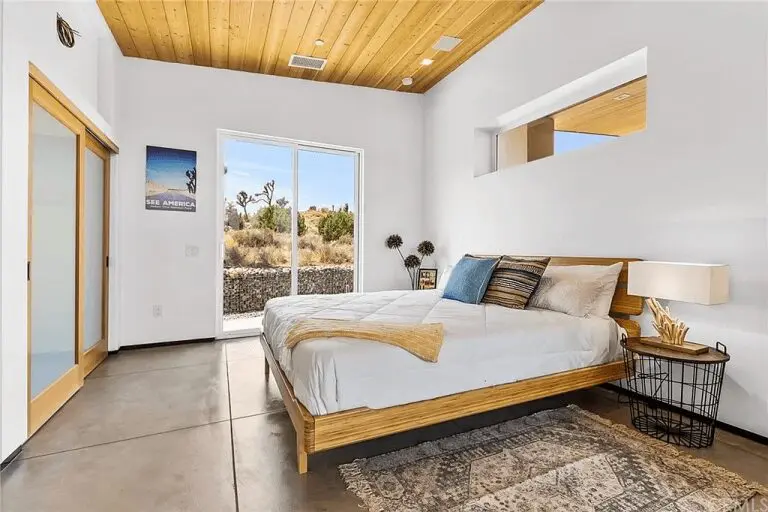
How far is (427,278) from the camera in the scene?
521 centimetres

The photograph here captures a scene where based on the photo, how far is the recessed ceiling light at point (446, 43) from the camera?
13.2ft

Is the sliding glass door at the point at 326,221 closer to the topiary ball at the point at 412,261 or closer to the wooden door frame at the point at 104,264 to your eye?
the topiary ball at the point at 412,261

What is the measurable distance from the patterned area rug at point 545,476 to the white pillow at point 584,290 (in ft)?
2.66

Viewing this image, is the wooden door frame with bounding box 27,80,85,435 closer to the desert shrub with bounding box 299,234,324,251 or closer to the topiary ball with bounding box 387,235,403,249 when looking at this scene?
the desert shrub with bounding box 299,234,324,251

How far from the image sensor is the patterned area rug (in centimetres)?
168

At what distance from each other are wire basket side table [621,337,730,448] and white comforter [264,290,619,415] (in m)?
0.29

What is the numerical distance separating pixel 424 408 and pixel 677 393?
1.80 meters

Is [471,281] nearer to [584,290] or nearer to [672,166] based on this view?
[584,290]

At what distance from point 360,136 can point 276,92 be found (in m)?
1.18

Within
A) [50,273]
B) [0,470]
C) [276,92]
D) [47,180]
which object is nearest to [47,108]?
[47,180]

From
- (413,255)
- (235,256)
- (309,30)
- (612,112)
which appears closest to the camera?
(612,112)

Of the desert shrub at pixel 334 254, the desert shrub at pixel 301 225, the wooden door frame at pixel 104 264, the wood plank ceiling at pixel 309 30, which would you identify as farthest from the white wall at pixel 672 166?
the wooden door frame at pixel 104 264

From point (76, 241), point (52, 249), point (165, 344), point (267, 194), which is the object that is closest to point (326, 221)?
point (267, 194)

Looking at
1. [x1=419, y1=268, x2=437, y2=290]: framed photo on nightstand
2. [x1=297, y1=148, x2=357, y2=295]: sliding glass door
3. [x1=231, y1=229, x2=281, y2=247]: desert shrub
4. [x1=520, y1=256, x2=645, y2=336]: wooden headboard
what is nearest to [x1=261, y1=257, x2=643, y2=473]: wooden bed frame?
[x1=520, y1=256, x2=645, y2=336]: wooden headboard
